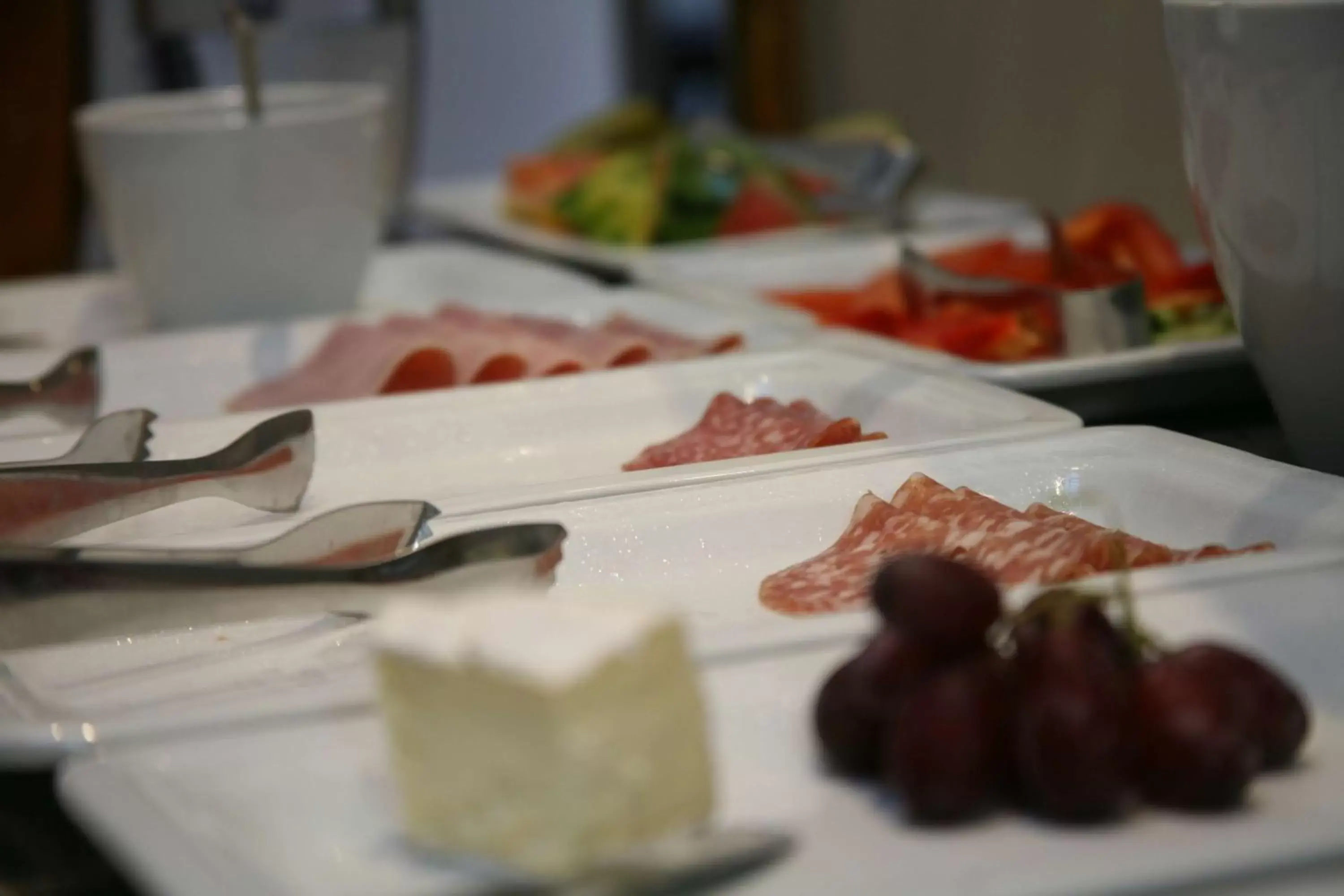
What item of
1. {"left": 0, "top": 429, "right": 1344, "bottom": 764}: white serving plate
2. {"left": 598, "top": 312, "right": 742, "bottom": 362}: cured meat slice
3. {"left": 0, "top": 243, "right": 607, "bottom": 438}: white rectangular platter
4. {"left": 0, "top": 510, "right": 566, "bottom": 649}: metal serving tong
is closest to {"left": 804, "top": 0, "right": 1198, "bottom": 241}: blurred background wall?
{"left": 0, "top": 243, "right": 607, "bottom": 438}: white rectangular platter

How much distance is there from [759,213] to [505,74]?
2.28 meters

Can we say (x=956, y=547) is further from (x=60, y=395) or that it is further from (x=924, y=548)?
(x=60, y=395)

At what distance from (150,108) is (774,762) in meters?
1.23

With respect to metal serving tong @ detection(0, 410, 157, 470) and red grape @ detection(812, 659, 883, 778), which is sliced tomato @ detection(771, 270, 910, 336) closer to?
metal serving tong @ detection(0, 410, 157, 470)

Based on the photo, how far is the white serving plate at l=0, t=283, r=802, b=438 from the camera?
1209mm

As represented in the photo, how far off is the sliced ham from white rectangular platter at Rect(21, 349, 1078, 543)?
0.23 ft

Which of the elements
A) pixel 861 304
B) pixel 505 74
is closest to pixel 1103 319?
pixel 861 304

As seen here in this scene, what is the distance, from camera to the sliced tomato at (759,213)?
173 cm

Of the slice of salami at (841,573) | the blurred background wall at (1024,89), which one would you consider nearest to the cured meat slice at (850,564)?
the slice of salami at (841,573)

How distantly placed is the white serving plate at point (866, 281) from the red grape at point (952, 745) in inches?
21.6

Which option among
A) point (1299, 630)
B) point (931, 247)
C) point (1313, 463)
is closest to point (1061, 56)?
point (931, 247)

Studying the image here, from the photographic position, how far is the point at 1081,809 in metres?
0.45

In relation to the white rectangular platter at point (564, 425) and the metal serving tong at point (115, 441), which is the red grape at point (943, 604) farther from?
the metal serving tong at point (115, 441)

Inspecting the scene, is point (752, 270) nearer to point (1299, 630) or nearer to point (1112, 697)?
point (1299, 630)
